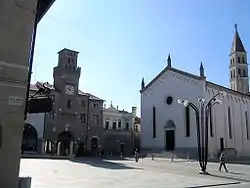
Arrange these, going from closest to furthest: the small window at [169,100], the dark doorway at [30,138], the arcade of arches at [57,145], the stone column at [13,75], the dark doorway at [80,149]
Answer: the stone column at [13,75], the arcade of arches at [57,145], the dark doorway at [30,138], the small window at [169,100], the dark doorway at [80,149]

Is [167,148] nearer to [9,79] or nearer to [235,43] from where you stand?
[235,43]

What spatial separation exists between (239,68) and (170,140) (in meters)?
25.0

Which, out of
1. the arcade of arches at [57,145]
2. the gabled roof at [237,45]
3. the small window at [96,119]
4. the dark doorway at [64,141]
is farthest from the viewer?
the gabled roof at [237,45]

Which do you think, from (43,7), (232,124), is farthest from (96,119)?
(43,7)

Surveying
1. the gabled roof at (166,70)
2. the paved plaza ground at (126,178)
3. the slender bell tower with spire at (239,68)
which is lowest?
the paved plaza ground at (126,178)

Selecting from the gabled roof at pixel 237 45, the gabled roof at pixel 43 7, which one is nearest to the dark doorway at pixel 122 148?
the gabled roof at pixel 237 45

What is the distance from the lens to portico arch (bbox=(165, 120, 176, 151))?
51506 mm

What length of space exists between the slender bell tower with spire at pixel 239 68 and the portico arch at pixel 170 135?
22734 millimetres

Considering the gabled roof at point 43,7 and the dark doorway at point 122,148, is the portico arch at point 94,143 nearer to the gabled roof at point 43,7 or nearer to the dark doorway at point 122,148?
the dark doorway at point 122,148

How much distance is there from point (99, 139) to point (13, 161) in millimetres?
49168

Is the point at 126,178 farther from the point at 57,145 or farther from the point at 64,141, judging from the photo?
the point at 64,141

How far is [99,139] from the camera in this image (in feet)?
191

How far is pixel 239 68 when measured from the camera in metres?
66.3

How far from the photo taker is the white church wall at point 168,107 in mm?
48969
